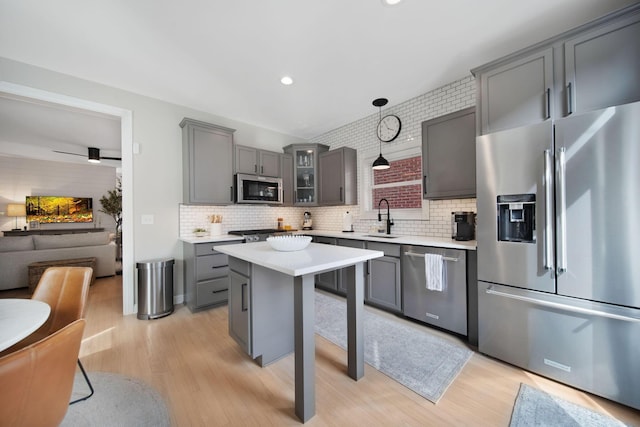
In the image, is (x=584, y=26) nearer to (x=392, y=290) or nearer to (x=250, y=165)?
(x=392, y=290)

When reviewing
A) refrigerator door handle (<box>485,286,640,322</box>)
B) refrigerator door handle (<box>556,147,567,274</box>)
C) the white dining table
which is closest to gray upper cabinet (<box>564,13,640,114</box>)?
refrigerator door handle (<box>556,147,567,274</box>)

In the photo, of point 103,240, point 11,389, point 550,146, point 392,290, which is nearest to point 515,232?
point 550,146

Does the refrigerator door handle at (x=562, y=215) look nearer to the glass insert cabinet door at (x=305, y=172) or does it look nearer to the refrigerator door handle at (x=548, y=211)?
the refrigerator door handle at (x=548, y=211)

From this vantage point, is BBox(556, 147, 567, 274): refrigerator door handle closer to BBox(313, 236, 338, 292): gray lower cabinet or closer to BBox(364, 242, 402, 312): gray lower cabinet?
BBox(364, 242, 402, 312): gray lower cabinet

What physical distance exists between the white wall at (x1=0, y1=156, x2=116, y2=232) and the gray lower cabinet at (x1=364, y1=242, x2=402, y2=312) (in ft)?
28.7

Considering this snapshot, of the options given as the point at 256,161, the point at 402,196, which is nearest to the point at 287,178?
the point at 256,161

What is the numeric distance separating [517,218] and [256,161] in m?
3.55

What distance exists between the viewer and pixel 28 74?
2596 millimetres

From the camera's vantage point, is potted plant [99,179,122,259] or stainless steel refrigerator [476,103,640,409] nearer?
stainless steel refrigerator [476,103,640,409]

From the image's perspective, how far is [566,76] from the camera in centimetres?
181

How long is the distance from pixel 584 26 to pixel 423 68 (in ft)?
4.15

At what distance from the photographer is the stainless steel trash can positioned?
9.73 ft

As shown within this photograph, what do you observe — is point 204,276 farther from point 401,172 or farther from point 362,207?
point 401,172

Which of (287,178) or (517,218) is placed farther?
(287,178)
